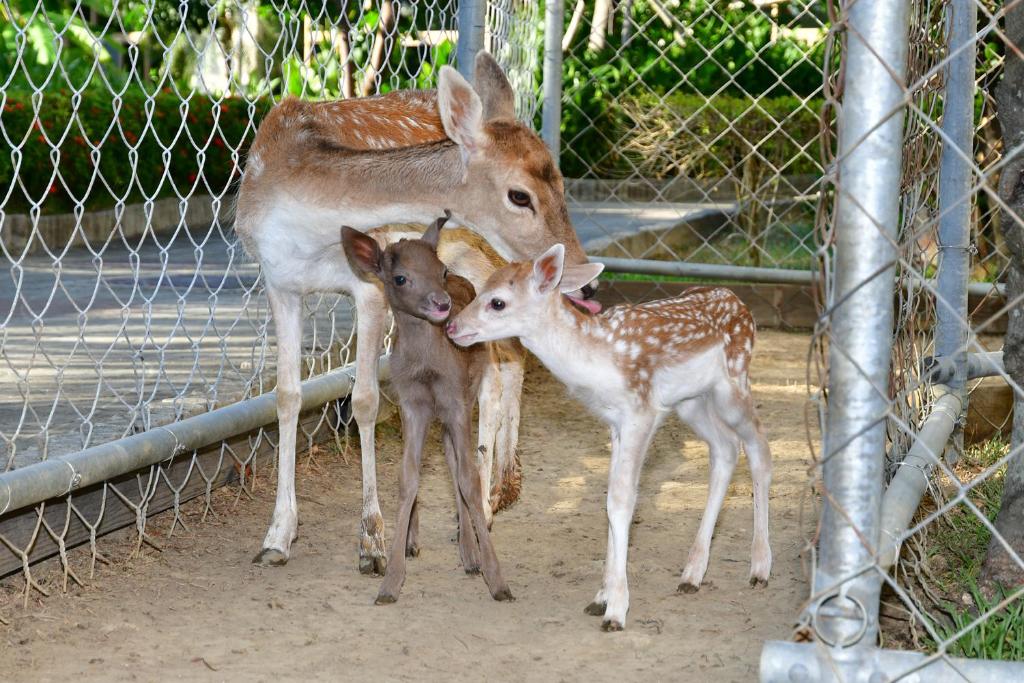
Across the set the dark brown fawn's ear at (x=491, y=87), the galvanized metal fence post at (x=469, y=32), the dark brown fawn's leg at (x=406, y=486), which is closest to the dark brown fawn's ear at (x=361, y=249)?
the dark brown fawn's leg at (x=406, y=486)

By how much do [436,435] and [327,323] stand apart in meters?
1.20

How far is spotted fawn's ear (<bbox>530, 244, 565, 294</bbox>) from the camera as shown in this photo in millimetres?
4285

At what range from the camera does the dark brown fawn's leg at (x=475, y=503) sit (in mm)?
4445

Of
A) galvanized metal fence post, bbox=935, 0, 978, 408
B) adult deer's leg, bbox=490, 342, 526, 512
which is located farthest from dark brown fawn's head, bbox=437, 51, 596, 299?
galvanized metal fence post, bbox=935, 0, 978, 408

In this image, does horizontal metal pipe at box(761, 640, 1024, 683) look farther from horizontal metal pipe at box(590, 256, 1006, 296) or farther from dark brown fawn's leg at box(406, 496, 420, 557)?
horizontal metal pipe at box(590, 256, 1006, 296)

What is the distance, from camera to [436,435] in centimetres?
689

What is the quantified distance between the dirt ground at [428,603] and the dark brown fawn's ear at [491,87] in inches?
63.4

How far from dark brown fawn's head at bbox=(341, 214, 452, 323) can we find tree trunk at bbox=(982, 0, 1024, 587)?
1748mm

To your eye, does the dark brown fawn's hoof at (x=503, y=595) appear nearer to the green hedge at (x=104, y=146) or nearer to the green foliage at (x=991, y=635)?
the green foliage at (x=991, y=635)

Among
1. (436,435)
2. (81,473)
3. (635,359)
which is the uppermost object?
(635,359)

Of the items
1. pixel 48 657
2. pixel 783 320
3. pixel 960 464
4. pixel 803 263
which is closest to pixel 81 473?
pixel 48 657

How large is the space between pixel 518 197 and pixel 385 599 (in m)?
1.42

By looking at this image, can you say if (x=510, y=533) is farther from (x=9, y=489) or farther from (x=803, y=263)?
(x=803, y=263)

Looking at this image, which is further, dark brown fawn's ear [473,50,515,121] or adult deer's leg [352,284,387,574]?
dark brown fawn's ear [473,50,515,121]
